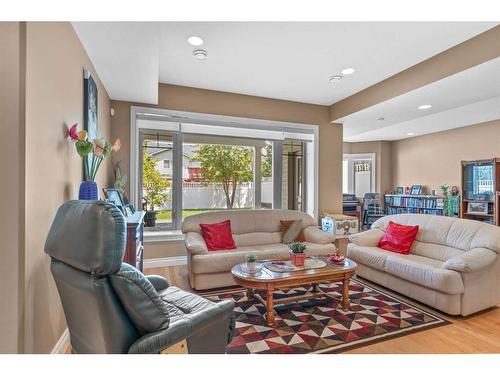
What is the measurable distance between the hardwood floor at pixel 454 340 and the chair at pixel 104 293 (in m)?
1.47

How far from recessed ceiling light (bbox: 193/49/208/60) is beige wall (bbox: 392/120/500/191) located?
19.6 ft

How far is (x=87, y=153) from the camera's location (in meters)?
2.23

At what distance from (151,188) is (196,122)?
126cm

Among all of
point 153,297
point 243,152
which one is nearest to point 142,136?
point 243,152

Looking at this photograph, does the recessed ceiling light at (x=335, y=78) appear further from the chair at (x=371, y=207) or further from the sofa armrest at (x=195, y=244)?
the chair at (x=371, y=207)

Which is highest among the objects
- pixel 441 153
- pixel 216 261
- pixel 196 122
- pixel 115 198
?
pixel 196 122

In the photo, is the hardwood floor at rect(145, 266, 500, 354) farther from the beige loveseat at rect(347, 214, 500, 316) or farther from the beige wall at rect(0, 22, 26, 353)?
the beige wall at rect(0, 22, 26, 353)

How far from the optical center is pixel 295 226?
13.6 ft

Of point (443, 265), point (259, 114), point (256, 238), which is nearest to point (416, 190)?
point (259, 114)

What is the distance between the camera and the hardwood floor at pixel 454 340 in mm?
2162

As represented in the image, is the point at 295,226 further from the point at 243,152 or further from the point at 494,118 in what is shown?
the point at 494,118

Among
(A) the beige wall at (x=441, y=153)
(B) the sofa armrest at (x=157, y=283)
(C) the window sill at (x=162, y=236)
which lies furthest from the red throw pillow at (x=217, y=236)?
(A) the beige wall at (x=441, y=153)

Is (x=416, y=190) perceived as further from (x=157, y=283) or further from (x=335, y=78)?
(x=157, y=283)
